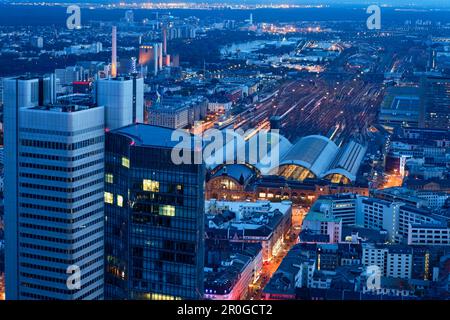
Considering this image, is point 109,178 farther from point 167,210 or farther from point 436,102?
point 436,102

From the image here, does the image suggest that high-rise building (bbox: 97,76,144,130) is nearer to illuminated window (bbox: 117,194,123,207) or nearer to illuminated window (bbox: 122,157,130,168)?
illuminated window (bbox: 122,157,130,168)

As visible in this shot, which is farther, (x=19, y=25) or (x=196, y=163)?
(x=19, y=25)

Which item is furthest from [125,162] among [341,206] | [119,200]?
[341,206]

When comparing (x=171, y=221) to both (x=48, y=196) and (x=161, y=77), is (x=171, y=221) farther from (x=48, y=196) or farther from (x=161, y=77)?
(x=161, y=77)

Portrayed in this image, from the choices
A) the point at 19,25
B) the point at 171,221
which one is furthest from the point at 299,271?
the point at 19,25

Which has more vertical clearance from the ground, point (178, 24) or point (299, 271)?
point (178, 24)

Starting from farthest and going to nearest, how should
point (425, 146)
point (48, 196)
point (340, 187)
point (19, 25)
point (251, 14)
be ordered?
point (251, 14) → point (19, 25) → point (425, 146) → point (340, 187) → point (48, 196)

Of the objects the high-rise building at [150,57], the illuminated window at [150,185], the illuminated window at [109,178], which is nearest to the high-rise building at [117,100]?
the illuminated window at [109,178]

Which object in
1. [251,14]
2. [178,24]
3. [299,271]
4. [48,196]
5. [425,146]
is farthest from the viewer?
[251,14]
